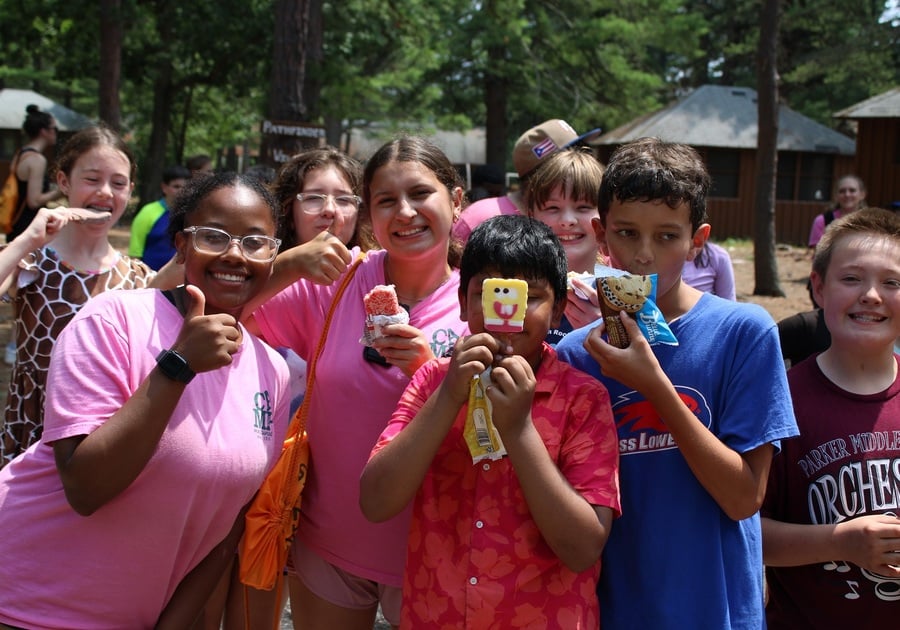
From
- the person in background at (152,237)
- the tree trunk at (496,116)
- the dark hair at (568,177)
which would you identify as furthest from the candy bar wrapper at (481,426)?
the tree trunk at (496,116)

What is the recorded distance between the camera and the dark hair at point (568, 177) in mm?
3598

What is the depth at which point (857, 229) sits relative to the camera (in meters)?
2.85

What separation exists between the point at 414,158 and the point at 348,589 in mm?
1506

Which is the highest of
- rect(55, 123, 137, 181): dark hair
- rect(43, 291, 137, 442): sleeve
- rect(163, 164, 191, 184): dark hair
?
rect(163, 164, 191, 184): dark hair

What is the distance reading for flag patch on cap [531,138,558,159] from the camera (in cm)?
413

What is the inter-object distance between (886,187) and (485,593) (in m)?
26.6

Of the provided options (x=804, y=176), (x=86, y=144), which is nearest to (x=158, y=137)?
(x=804, y=176)

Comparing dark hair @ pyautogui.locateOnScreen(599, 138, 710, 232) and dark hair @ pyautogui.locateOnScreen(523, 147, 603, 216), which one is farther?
dark hair @ pyautogui.locateOnScreen(523, 147, 603, 216)

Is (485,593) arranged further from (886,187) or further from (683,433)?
(886,187)

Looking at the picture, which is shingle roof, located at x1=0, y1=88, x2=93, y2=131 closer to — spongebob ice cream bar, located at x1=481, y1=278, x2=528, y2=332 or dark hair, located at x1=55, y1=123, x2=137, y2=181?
dark hair, located at x1=55, y1=123, x2=137, y2=181

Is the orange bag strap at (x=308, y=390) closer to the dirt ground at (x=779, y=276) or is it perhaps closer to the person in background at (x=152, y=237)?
the person in background at (x=152, y=237)

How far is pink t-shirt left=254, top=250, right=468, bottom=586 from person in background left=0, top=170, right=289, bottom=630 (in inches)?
14.5

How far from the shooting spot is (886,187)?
991 inches

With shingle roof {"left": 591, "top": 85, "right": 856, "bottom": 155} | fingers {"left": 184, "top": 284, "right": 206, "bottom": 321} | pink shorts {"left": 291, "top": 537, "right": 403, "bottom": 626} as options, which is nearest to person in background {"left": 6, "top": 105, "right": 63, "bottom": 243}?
pink shorts {"left": 291, "top": 537, "right": 403, "bottom": 626}
